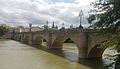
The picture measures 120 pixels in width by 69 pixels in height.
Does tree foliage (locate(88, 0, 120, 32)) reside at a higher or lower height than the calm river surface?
higher

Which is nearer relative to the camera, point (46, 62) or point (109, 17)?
point (109, 17)

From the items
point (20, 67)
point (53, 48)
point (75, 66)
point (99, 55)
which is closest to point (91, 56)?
point (99, 55)

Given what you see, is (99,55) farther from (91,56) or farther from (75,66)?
(75,66)

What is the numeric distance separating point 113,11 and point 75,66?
67.3 ft

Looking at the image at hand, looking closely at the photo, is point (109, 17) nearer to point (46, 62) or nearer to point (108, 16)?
point (108, 16)

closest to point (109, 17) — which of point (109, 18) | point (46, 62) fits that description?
point (109, 18)

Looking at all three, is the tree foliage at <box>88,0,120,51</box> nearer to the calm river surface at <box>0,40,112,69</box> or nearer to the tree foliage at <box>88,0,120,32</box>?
the tree foliage at <box>88,0,120,32</box>

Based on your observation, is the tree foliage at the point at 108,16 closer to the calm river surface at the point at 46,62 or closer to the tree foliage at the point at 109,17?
the tree foliage at the point at 109,17

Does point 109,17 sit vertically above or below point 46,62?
above

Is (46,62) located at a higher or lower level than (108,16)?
lower

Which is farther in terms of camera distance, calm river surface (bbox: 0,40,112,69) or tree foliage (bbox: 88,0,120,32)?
calm river surface (bbox: 0,40,112,69)

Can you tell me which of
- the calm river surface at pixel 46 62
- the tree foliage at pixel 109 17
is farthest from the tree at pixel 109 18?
the calm river surface at pixel 46 62

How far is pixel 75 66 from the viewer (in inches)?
1265

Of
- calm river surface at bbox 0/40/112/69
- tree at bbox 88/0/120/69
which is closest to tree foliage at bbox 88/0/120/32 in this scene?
tree at bbox 88/0/120/69
